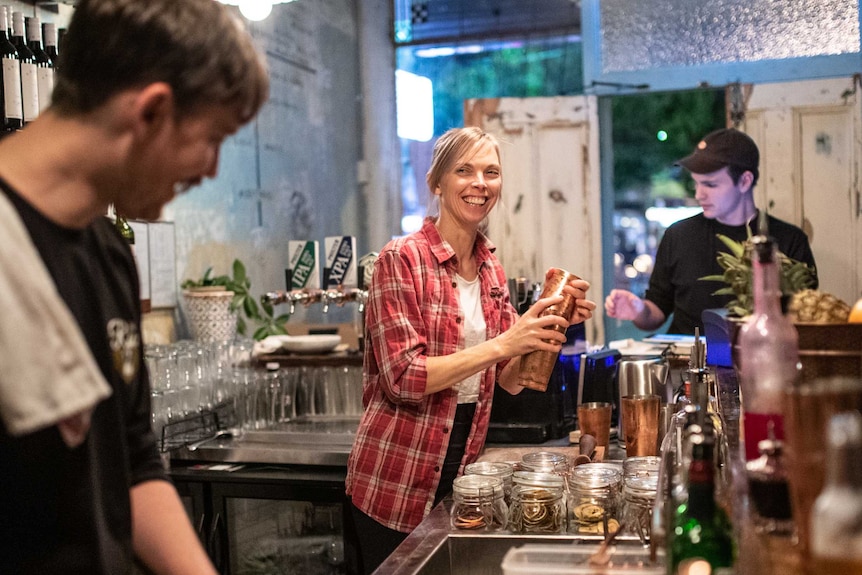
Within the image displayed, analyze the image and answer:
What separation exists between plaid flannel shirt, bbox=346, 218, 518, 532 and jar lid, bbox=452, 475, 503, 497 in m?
0.54

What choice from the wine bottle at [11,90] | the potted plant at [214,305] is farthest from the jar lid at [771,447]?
the potted plant at [214,305]

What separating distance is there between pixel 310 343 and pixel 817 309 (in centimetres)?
295

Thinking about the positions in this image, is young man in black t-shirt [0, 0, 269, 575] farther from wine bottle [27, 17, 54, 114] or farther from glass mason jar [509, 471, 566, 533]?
wine bottle [27, 17, 54, 114]

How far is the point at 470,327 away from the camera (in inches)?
108

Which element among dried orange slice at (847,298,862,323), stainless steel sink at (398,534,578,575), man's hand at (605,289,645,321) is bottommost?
stainless steel sink at (398,534,578,575)

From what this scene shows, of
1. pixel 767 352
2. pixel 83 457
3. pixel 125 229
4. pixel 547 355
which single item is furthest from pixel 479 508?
pixel 125 229

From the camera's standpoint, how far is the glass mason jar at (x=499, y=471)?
6.72 feet

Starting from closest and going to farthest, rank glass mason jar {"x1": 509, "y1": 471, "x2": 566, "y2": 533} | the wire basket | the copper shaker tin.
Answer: glass mason jar {"x1": 509, "y1": 471, "x2": 566, "y2": 533}, the copper shaker tin, the wire basket

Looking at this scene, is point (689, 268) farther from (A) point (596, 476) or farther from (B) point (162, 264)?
(A) point (596, 476)

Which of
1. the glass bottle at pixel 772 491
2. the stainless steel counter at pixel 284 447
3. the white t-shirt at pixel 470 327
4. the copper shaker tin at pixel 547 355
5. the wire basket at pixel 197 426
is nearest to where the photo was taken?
the glass bottle at pixel 772 491

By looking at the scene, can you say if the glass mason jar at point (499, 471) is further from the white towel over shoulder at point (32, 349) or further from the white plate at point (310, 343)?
the white plate at point (310, 343)

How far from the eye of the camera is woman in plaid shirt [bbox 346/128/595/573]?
8.22 ft

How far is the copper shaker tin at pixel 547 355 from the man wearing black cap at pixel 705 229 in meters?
2.00

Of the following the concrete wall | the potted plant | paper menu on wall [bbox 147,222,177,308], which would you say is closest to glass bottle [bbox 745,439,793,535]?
the potted plant
